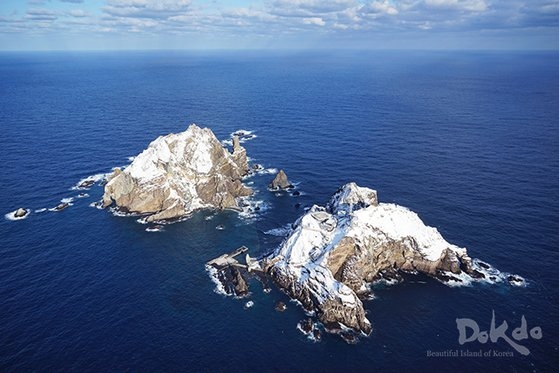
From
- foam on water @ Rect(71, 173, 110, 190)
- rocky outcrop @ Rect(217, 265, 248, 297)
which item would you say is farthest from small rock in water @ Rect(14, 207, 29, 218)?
rocky outcrop @ Rect(217, 265, 248, 297)

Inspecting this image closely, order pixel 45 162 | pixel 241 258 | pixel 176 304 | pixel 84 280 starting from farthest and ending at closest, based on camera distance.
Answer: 1. pixel 45 162
2. pixel 241 258
3. pixel 84 280
4. pixel 176 304

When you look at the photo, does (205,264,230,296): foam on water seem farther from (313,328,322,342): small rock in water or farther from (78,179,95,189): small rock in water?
(78,179,95,189): small rock in water

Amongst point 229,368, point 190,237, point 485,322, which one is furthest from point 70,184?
point 485,322

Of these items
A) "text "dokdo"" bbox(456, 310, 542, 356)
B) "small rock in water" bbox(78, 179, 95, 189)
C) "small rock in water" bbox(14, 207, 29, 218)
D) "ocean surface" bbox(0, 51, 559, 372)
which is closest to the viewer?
"ocean surface" bbox(0, 51, 559, 372)

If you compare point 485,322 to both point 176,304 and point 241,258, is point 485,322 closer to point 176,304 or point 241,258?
point 241,258

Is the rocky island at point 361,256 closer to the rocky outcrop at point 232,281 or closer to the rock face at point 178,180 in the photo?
the rocky outcrop at point 232,281

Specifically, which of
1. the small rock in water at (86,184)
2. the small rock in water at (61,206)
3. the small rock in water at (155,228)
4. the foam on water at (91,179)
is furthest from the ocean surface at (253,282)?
the small rock in water at (86,184)

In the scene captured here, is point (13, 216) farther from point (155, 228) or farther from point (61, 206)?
point (155, 228)
